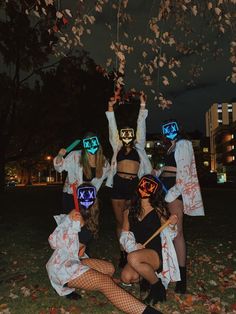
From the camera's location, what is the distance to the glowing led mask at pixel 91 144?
23.5 feet

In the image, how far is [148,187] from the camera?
639 centimetres

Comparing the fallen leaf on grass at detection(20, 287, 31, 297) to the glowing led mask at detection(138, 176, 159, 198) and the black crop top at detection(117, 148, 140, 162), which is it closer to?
the glowing led mask at detection(138, 176, 159, 198)

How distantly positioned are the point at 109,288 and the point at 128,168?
7.99ft

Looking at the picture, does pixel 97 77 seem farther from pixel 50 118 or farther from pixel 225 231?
pixel 225 231

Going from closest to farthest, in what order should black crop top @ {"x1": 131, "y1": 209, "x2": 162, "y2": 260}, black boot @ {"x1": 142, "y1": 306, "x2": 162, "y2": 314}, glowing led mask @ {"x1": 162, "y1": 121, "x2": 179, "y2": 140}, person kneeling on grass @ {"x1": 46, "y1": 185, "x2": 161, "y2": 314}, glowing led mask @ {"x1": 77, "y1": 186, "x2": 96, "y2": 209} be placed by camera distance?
black boot @ {"x1": 142, "y1": 306, "x2": 162, "y2": 314} < person kneeling on grass @ {"x1": 46, "y1": 185, "x2": 161, "y2": 314} < glowing led mask @ {"x1": 77, "y1": 186, "x2": 96, "y2": 209} < black crop top @ {"x1": 131, "y1": 209, "x2": 162, "y2": 260} < glowing led mask @ {"x1": 162, "y1": 121, "x2": 179, "y2": 140}

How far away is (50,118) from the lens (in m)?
30.7

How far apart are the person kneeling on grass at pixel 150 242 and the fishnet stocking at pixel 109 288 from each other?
549 millimetres

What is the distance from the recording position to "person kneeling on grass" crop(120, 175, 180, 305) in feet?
20.1

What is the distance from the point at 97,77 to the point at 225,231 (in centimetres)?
2637

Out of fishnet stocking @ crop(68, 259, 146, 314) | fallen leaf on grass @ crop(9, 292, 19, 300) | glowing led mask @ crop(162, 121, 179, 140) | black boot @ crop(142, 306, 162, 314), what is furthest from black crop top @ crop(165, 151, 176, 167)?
fallen leaf on grass @ crop(9, 292, 19, 300)

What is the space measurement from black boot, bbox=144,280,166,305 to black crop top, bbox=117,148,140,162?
219cm

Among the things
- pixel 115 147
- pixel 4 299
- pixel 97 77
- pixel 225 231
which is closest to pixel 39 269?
pixel 4 299

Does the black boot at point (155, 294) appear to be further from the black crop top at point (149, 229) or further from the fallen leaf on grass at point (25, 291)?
the fallen leaf on grass at point (25, 291)

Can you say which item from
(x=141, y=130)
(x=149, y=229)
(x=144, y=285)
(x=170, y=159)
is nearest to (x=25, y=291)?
(x=144, y=285)
